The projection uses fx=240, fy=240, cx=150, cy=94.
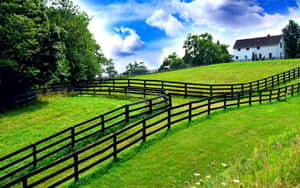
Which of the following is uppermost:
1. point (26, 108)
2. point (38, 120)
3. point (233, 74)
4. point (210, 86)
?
point (233, 74)

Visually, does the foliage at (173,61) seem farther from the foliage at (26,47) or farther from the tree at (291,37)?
the foliage at (26,47)

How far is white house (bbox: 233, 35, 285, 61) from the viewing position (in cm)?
7831

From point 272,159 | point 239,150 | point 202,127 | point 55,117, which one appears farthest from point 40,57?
point 272,159

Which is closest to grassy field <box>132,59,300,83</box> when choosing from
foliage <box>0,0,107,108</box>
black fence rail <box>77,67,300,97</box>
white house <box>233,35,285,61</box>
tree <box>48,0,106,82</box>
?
black fence rail <box>77,67,300,97</box>

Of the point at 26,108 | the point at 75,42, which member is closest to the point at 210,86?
the point at 26,108

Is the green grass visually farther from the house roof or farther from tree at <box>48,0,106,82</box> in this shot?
the house roof

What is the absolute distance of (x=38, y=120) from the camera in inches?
704

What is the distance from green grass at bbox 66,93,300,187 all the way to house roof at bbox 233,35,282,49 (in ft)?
249

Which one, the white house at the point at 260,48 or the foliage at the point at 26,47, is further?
the white house at the point at 260,48

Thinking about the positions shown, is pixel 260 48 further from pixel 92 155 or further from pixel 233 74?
pixel 92 155

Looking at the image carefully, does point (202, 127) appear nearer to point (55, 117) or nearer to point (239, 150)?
point (239, 150)

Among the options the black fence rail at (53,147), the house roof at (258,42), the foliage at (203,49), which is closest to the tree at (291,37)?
the house roof at (258,42)

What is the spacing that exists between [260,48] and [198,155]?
3270 inches

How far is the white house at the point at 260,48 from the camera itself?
257 feet
